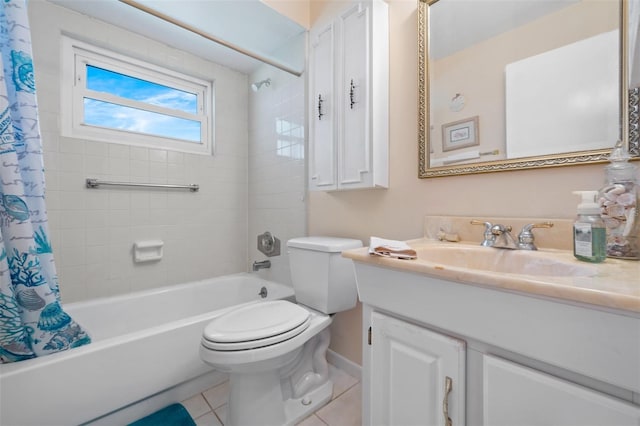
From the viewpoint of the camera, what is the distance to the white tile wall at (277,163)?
73.5 inches

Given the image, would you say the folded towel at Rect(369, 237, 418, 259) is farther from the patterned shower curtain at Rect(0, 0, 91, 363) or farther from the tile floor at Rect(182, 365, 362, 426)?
the patterned shower curtain at Rect(0, 0, 91, 363)

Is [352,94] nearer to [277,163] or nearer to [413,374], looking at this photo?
[277,163]

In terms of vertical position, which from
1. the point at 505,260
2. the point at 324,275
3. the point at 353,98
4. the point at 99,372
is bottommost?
the point at 99,372

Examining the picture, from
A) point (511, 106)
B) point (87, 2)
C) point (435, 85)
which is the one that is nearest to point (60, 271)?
point (87, 2)

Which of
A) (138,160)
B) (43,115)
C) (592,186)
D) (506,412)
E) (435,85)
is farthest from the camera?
(138,160)

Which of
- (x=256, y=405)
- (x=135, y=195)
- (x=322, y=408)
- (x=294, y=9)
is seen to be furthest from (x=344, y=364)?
(x=294, y=9)

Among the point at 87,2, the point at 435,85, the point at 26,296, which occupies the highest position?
the point at 87,2

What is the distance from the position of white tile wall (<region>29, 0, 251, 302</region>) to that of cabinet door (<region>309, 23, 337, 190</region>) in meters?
0.64

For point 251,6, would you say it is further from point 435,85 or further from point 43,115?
point 43,115

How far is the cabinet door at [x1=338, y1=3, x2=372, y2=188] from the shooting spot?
1304 millimetres

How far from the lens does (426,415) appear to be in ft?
2.30

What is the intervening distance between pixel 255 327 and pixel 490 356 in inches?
31.7

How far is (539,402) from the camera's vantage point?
52cm

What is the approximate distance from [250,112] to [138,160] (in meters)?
0.96
